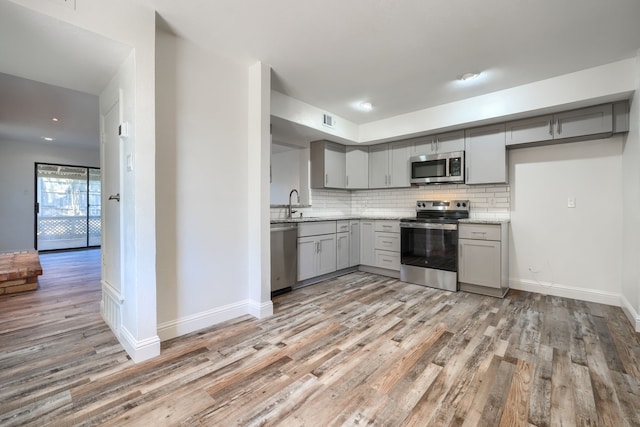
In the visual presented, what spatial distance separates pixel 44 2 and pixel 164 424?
7.93ft

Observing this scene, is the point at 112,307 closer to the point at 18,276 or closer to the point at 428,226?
the point at 18,276

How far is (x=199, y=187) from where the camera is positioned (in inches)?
99.6

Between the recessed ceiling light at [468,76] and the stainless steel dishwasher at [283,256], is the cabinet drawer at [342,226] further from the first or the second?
the recessed ceiling light at [468,76]

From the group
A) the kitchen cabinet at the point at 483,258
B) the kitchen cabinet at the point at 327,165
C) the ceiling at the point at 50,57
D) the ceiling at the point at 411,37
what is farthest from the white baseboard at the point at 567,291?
the ceiling at the point at 50,57

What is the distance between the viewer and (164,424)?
4.69 feet

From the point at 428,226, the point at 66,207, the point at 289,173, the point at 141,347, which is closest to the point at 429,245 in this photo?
the point at 428,226

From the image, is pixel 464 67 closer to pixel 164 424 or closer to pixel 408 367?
pixel 408 367

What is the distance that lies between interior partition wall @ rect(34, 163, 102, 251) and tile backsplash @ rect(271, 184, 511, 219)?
244 inches

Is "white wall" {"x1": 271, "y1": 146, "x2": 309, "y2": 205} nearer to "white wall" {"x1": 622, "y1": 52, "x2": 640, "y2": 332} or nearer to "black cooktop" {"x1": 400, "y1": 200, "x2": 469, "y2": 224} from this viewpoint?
"black cooktop" {"x1": 400, "y1": 200, "x2": 469, "y2": 224}

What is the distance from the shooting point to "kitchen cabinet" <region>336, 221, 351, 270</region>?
432 centimetres

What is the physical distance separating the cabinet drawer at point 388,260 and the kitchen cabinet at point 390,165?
109cm

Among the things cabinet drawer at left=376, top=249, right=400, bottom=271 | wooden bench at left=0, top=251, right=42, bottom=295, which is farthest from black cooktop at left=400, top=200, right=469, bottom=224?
wooden bench at left=0, top=251, right=42, bottom=295

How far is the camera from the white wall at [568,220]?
3.21 m

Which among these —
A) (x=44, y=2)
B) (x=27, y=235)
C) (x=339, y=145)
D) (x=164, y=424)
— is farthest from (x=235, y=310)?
(x=27, y=235)
